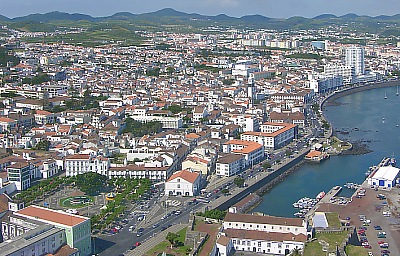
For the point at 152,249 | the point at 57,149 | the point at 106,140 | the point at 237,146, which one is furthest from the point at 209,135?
the point at 152,249

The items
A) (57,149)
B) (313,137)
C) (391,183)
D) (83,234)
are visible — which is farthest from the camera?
(313,137)

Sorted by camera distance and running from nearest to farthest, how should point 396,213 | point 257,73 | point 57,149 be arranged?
point 396,213, point 57,149, point 257,73

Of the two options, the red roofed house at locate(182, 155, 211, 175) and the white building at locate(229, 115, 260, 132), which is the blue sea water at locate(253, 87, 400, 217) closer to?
the red roofed house at locate(182, 155, 211, 175)

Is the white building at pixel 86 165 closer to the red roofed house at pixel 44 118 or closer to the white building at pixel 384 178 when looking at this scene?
the white building at pixel 384 178

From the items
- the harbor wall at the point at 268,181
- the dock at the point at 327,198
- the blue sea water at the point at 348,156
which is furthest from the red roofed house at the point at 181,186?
the dock at the point at 327,198

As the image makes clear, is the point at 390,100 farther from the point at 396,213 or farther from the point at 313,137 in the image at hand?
the point at 396,213

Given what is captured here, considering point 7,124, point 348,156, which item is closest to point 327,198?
point 348,156
